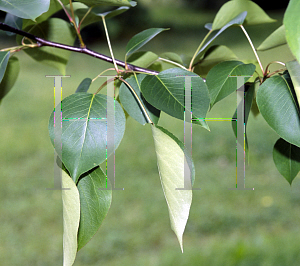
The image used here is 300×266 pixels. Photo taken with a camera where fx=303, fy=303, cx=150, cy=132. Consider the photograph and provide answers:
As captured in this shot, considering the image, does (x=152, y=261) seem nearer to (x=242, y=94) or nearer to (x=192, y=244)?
(x=192, y=244)

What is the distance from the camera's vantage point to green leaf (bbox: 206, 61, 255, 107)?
0.89 feet

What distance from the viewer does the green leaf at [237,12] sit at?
39 cm

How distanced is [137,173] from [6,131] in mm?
1145

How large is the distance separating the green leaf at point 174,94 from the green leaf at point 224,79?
0.03 meters

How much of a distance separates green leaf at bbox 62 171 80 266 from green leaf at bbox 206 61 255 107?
5.5 inches

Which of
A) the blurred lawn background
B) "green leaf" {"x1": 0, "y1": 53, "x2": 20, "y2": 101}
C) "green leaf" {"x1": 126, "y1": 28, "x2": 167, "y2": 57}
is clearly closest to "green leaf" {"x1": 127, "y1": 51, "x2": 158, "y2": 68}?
"green leaf" {"x1": 126, "y1": 28, "x2": 167, "y2": 57}

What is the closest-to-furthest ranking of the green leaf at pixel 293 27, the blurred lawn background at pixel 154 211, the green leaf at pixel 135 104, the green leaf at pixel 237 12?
→ the green leaf at pixel 293 27 → the green leaf at pixel 135 104 → the green leaf at pixel 237 12 → the blurred lawn background at pixel 154 211

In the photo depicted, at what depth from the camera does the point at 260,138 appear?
6.88ft

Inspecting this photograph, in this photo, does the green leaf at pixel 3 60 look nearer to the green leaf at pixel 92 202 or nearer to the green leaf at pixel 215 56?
the green leaf at pixel 92 202

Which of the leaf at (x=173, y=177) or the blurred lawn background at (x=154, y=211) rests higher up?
the leaf at (x=173, y=177)

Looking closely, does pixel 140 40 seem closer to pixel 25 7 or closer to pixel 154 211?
pixel 25 7

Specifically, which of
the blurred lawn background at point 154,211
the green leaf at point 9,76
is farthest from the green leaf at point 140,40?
the blurred lawn background at point 154,211

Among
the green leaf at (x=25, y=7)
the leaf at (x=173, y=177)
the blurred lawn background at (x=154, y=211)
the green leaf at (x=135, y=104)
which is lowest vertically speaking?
the blurred lawn background at (x=154, y=211)

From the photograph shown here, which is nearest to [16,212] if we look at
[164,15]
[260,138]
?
[260,138]
